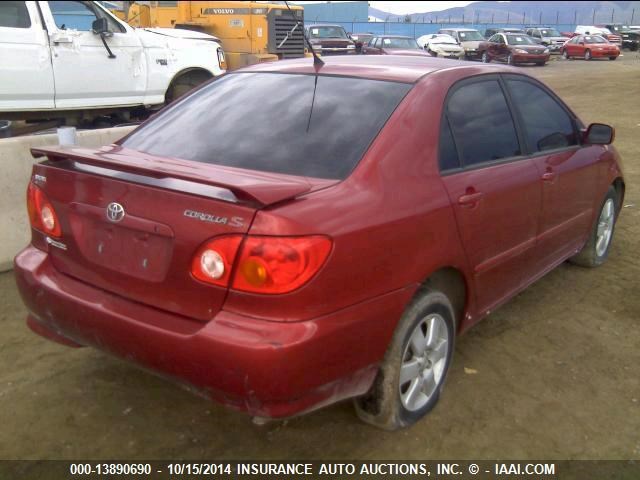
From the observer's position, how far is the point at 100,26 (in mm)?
8055

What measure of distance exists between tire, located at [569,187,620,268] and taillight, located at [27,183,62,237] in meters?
3.67

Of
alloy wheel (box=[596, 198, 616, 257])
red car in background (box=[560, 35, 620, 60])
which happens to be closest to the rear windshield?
alloy wheel (box=[596, 198, 616, 257])

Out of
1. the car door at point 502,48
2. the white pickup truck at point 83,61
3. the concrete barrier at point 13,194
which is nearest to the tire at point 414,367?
the concrete barrier at point 13,194

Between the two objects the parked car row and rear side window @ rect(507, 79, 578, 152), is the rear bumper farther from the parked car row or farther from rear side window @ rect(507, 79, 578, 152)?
the parked car row

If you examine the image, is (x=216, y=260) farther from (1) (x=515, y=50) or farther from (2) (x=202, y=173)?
(1) (x=515, y=50)

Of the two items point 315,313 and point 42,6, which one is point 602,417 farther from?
point 42,6

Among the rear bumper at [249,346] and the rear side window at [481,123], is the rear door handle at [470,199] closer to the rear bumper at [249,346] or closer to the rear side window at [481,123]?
the rear side window at [481,123]

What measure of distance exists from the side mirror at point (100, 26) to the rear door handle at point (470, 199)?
659 centimetres

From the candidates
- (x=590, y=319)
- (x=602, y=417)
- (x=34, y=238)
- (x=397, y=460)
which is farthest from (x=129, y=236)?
(x=590, y=319)

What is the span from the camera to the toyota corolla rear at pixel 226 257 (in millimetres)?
2248

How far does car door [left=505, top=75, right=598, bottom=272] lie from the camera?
3.73m

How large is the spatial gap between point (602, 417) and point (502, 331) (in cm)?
94

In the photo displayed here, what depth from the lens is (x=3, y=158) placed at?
4.54 metres

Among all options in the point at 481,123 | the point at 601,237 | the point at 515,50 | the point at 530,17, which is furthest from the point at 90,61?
the point at 530,17
